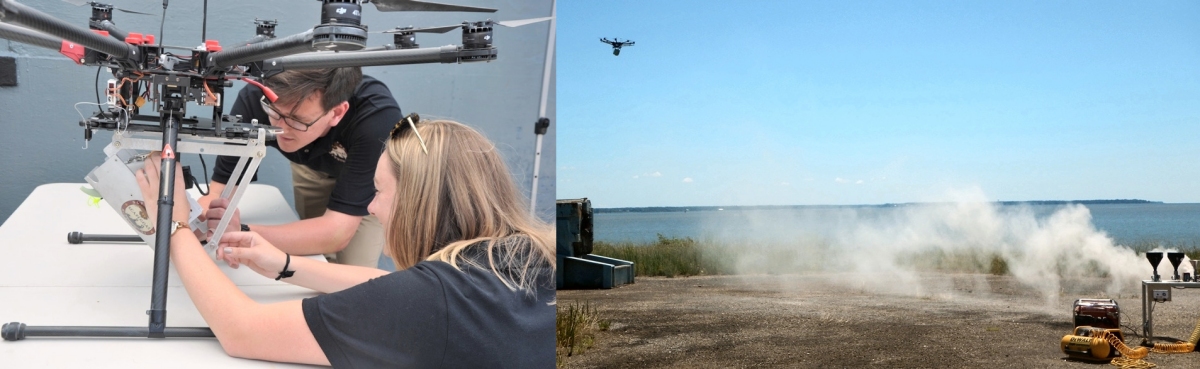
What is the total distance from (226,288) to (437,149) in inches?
13.1

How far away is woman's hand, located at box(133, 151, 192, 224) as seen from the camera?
1.28m

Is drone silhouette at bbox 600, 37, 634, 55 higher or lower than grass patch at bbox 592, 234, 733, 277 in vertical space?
higher

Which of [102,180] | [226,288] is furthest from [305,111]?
[226,288]

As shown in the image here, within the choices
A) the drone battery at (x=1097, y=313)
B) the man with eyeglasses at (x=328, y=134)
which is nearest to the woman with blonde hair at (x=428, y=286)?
the man with eyeglasses at (x=328, y=134)

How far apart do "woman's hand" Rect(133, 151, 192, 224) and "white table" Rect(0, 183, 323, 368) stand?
160mm

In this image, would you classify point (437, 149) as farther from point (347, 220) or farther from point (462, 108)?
point (462, 108)

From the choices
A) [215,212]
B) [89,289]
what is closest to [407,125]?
[215,212]

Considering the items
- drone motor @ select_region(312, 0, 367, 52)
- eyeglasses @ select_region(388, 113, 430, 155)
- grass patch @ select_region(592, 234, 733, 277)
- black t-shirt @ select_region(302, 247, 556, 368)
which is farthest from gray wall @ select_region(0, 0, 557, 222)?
black t-shirt @ select_region(302, 247, 556, 368)

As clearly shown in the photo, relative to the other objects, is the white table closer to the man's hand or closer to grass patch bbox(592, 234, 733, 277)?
the man's hand

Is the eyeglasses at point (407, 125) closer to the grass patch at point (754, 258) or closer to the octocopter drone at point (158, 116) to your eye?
the octocopter drone at point (158, 116)

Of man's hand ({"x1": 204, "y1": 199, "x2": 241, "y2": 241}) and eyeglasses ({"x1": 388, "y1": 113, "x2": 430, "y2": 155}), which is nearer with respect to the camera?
eyeglasses ({"x1": 388, "y1": 113, "x2": 430, "y2": 155})

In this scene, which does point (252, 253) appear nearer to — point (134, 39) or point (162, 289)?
point (162, 289)

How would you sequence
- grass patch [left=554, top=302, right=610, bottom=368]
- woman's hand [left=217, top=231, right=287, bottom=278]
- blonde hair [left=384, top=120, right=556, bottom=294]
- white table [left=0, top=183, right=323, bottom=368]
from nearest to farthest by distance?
1. white table [left=0, top=183, right=323, bottom=368]
2. blonde hair [left=384, top=120, right=556, bottom=294]
3. woman's hand [left=217, top=231, right=287, bottom=278]
4. grass patch [left=554, top=302, right=610, bottom=368]

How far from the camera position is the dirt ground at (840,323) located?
107 inches
